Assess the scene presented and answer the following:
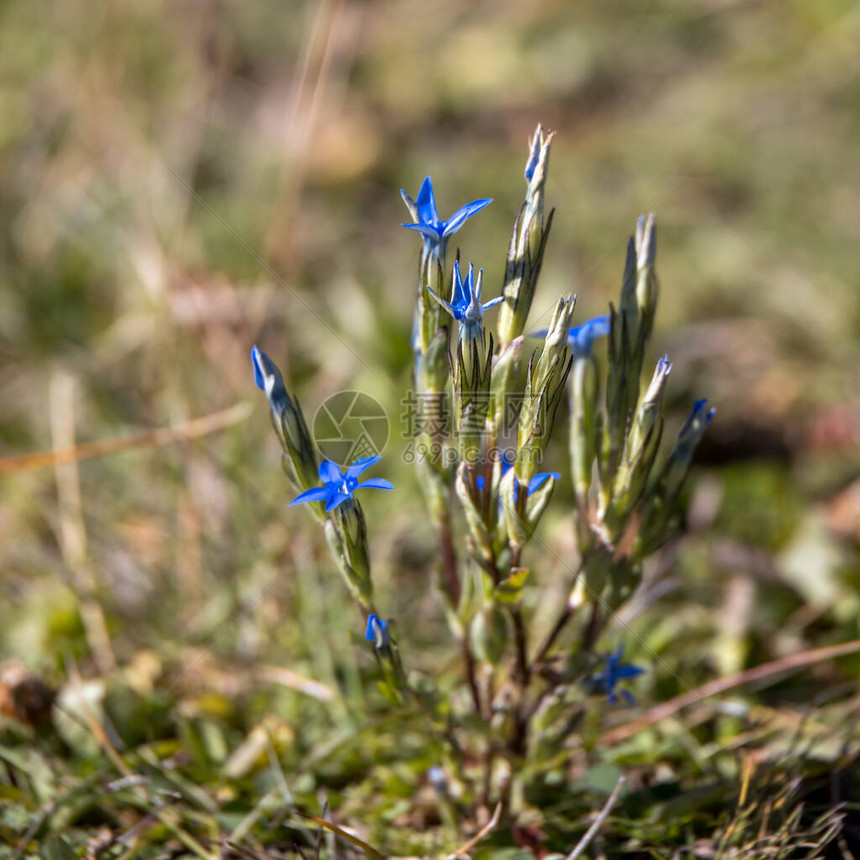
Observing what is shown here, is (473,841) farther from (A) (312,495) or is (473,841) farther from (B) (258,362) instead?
(B) (258,362)

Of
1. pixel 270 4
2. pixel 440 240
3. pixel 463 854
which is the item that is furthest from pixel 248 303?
pixel 270 4

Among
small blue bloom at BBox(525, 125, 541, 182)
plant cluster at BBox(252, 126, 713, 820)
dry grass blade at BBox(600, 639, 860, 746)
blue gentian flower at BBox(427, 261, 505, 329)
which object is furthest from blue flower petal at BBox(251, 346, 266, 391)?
dry grass blade at BBox(600, 639, 860, 746)

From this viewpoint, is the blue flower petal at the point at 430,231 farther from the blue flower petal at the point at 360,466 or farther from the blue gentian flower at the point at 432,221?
the blue flower petal at the point at 360,466

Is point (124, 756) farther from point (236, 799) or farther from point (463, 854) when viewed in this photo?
point (463, 854)

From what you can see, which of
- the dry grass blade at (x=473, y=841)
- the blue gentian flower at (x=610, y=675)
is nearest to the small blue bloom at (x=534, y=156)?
the blue gentian flower at (x=610, y=675)

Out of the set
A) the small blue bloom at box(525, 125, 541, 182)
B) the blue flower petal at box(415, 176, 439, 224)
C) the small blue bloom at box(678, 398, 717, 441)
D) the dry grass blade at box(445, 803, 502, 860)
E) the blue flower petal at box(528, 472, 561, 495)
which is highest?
the small blue bloom at box(525, 125, 541, 182)

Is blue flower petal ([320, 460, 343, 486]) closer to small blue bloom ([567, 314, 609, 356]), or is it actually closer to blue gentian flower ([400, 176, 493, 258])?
blue gentian flower ([400, 176, 493, 258])

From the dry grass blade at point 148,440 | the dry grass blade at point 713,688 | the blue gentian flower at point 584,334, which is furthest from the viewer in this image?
the dry grass blade at point 148,440
